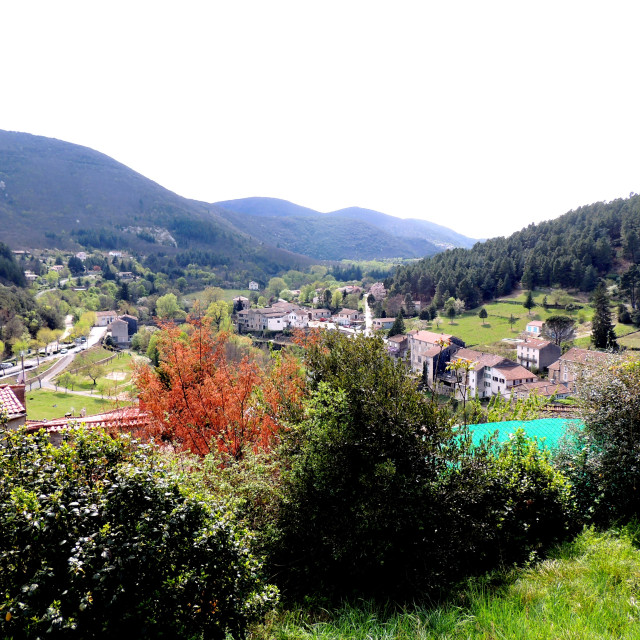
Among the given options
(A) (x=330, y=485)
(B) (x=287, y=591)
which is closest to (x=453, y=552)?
(A) (x=330, y=485)

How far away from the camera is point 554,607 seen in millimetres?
3727

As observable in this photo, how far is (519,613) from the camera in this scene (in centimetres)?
366

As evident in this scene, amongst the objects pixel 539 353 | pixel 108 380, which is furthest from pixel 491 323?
pixel 108 380

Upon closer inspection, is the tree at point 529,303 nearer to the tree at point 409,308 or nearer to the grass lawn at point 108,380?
the tree at point 409,308

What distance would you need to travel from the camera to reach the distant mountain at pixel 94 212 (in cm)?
13975

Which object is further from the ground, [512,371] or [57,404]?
[512,371]

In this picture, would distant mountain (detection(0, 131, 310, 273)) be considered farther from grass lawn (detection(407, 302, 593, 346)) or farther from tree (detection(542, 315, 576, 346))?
tree (detection(542, 315, 576, 346))

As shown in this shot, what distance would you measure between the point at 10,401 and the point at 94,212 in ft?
582

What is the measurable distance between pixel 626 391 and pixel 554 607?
3502mm

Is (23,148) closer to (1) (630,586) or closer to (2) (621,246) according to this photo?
(2) (621,246)

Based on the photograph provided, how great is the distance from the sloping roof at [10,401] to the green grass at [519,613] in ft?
26.7

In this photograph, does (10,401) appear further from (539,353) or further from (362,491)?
(539,353)

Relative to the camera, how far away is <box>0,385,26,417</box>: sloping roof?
9094 millimetres

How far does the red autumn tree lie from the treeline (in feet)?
195
